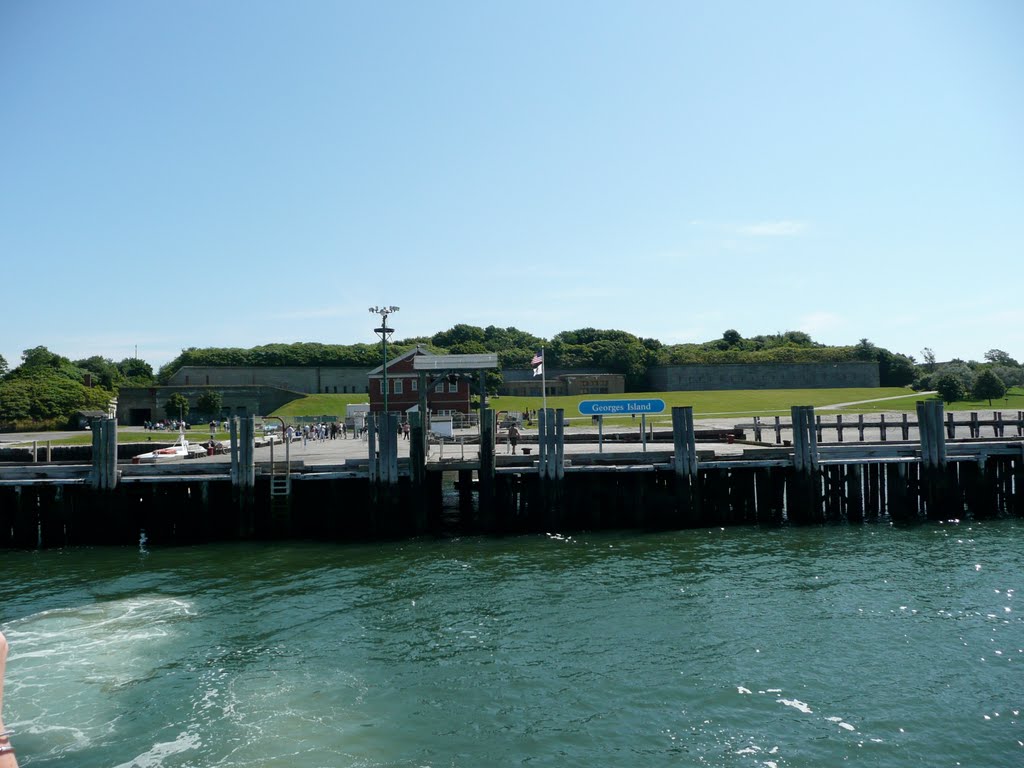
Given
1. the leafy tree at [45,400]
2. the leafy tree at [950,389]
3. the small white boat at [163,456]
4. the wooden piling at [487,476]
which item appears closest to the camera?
the wooden piling at [487,476]

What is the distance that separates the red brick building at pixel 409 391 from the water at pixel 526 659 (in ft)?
146

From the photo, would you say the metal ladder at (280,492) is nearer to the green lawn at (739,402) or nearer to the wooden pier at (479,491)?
the wooden pier at (479,491)

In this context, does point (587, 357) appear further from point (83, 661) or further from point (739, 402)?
point (83, 661)

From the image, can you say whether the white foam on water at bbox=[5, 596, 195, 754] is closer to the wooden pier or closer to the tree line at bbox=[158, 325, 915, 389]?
the wooden pier

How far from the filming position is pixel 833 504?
83.9 ft

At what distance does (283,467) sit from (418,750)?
16.0 m

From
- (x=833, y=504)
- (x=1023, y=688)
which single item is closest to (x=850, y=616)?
(x=1023, y=688)

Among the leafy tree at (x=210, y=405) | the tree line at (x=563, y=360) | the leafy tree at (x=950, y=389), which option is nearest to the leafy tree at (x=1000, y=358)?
the tree line at (x=563, y=360)

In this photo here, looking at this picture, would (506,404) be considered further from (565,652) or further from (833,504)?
(565,652)

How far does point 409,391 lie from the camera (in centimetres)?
6794

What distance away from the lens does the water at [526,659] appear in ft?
33.6

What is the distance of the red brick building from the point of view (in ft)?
215

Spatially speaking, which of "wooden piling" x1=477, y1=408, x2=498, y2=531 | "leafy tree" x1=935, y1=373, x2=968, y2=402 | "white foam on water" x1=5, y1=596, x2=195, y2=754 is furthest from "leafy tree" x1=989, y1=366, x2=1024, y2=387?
"white foam on water" x1=5, y1=596, x2=195, y2=754

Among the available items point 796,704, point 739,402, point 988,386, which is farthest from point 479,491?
point 739,402
